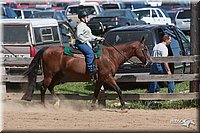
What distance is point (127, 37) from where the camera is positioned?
14.4 m

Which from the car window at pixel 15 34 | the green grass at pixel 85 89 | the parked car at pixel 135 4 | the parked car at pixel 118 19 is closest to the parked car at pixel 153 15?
the parked car at pixel 118 19

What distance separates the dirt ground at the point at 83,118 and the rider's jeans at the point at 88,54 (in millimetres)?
1020

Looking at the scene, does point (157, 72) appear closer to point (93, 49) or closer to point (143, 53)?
point (143, 53)

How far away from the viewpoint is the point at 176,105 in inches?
497

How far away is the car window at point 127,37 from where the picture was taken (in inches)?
561

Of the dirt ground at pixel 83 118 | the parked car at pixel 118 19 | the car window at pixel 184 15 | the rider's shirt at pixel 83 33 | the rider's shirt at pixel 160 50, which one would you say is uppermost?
the rider's shirt at pixel 83 33

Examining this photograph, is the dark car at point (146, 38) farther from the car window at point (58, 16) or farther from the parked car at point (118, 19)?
the car window at point (58, 16)

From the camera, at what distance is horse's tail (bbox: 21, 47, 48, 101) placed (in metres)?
12.6

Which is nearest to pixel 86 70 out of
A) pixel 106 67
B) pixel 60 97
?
pixel 106 67

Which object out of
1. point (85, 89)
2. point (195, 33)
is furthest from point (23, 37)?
point (195, 33)

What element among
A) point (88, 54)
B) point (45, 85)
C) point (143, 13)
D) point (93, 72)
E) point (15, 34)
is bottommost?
point (45, 85)

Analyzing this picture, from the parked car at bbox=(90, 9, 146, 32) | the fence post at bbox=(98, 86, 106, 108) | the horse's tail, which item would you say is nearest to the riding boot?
the fence post at bbox=(98, 86, 106, 108)

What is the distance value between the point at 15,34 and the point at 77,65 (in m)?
3.84

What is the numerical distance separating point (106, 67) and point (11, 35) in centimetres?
438
